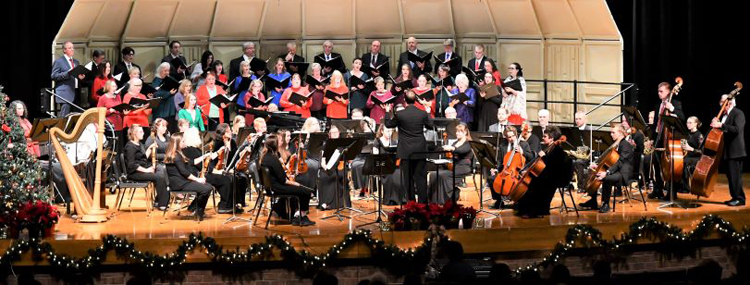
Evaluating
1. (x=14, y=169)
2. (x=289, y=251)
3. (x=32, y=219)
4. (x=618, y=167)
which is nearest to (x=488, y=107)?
(x=618, y=167)

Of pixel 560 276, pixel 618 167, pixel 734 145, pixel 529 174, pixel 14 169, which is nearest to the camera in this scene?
pixel 560 276

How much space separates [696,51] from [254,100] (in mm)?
6411

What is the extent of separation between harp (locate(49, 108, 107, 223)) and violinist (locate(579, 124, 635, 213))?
16.8ft

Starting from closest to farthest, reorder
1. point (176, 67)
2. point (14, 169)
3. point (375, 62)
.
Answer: point (14, 169) → point (176, 67) → point (375, 62)

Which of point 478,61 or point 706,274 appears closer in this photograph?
point 706,274

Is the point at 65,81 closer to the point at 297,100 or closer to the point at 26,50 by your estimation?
the point at 26,50

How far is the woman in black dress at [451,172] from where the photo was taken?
12.4 m

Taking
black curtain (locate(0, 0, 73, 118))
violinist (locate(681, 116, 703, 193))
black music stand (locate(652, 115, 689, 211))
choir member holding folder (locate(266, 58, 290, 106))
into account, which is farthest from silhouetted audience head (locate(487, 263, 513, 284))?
black curtain (locate(0, 0, 73, 118))

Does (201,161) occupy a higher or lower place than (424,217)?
higher

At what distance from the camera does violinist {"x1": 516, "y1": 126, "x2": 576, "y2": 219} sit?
11531 mm

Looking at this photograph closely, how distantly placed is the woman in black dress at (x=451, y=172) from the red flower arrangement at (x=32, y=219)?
427 cm

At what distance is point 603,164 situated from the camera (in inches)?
467

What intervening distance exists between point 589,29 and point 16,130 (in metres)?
10.8

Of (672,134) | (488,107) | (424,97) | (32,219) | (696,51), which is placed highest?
(696,51)
